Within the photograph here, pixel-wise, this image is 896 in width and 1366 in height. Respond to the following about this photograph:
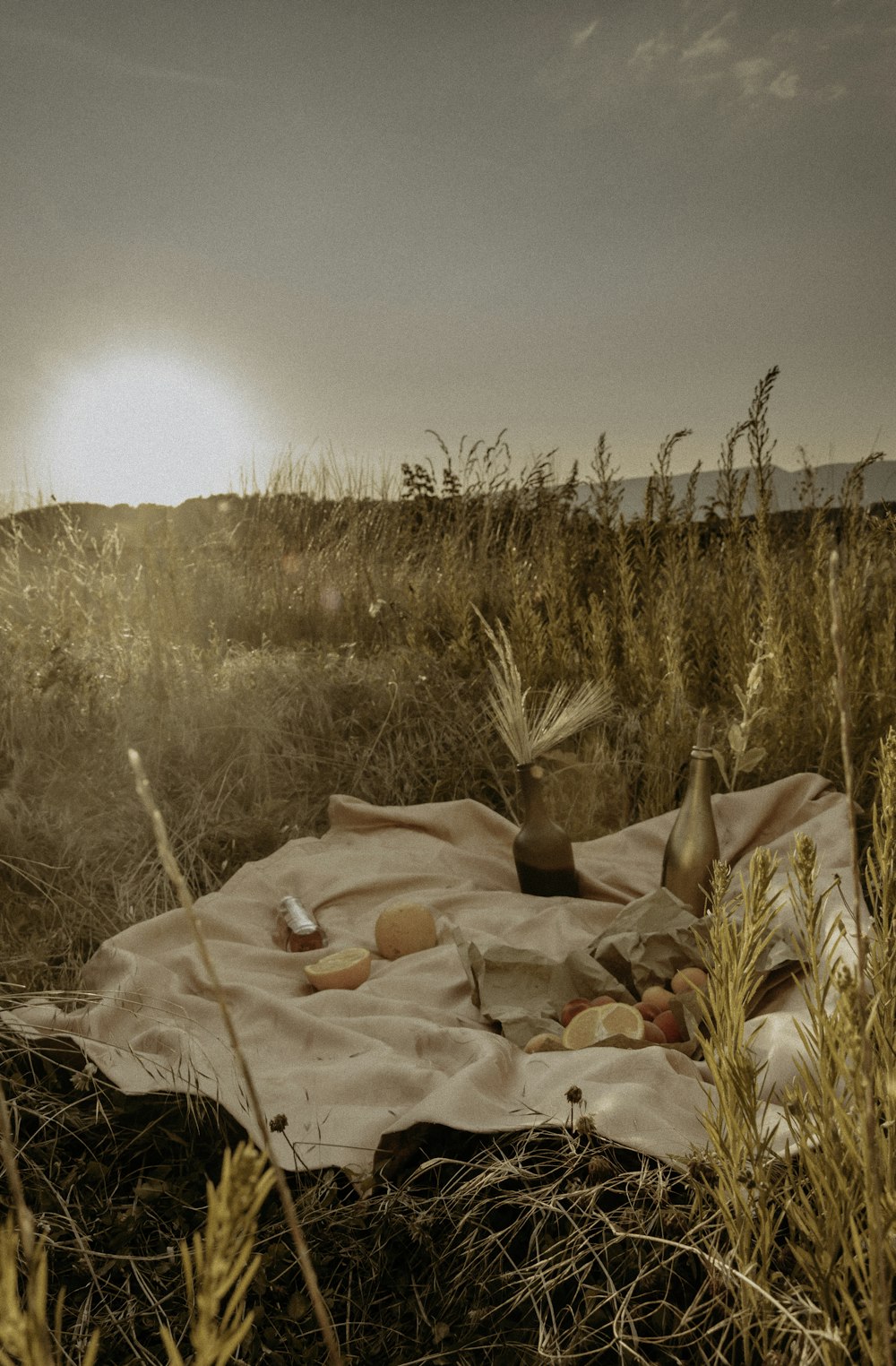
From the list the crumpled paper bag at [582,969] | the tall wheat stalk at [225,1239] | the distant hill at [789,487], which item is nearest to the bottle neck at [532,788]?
the crumpled paper bag at [582,969]

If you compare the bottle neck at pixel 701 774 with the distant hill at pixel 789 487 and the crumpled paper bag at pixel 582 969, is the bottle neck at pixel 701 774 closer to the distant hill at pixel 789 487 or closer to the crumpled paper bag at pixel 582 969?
the crumpled paper bag at pixel 582 969

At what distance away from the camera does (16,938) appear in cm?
283

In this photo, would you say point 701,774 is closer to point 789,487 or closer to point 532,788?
point 532,788

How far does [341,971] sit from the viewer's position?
2.61m

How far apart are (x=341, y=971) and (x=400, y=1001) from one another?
24 centimetres

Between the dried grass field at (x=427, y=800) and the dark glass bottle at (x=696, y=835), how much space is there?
0.62 feet

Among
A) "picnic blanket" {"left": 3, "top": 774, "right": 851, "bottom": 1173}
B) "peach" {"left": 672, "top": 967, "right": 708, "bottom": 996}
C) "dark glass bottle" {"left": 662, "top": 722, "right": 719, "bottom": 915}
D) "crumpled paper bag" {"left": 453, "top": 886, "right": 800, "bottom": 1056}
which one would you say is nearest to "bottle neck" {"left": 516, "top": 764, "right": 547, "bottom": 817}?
"picnic blanket" {"left": 3, "top": 774, "right": 851, "bottom": 1173}

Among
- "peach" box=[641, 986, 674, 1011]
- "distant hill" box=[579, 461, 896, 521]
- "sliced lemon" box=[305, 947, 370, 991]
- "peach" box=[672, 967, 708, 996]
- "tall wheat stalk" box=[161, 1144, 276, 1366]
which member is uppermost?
"distant hill" box=[579, 461, 896, 521]

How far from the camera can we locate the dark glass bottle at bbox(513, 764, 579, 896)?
3.02 m

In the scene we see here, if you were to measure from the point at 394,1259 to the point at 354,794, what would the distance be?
242cm

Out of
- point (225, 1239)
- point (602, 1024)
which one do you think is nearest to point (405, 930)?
point (602, 1024)

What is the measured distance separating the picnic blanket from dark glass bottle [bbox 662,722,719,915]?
233 millimetres

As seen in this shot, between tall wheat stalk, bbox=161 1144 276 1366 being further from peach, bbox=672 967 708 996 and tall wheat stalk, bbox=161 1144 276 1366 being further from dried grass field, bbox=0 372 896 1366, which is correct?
peach, bbox=672 967 708 996

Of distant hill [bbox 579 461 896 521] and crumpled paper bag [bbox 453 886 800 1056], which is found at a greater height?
distant hill [bbox 579 461 896 521]
